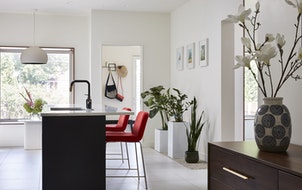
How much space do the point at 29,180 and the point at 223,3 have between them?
136 inches

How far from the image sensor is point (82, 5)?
7.23 m

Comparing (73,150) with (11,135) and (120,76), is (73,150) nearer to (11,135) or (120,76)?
(11,135)

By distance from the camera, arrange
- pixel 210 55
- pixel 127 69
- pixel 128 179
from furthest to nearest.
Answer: pixel 127 69 → pixel 210 55 → pixel 128 179

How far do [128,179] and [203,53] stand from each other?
2428mm

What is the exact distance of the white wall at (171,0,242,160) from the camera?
5512mm

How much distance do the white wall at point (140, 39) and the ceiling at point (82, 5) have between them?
225 millimetres

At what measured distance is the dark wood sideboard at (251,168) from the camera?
6.13 feet

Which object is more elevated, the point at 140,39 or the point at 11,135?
the point at 140,39

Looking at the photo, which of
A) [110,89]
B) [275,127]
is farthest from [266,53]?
[110,89]

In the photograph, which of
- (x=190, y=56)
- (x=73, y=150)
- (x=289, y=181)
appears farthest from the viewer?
(x=190, y=56)

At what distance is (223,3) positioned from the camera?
541 cm

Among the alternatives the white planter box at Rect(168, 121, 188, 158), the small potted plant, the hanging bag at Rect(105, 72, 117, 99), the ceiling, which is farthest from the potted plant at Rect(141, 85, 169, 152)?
the hanging bag at Rect(105, 72, 117, 99)

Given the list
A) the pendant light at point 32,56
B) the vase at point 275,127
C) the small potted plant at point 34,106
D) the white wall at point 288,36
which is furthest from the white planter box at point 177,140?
the vase at point 275,127

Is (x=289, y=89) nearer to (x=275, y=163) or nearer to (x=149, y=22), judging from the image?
(x=275, y=163)
